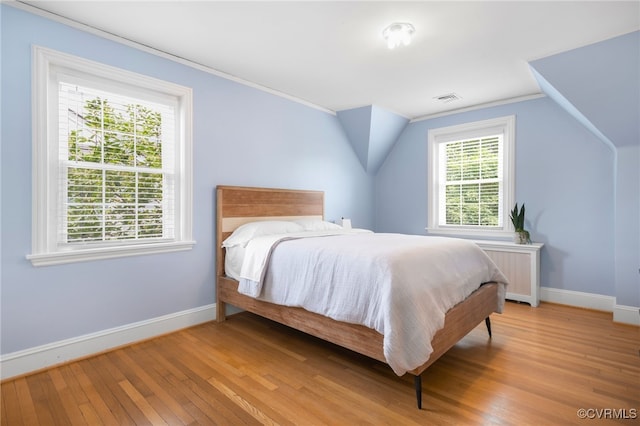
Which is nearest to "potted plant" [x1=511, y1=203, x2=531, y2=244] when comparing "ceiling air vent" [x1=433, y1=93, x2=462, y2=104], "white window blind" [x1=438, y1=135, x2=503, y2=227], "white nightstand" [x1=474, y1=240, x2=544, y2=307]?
"white nightstand" [x1=474, y1=240, x2=544, y2=307]

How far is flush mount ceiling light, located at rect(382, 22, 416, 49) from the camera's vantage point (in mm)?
2276

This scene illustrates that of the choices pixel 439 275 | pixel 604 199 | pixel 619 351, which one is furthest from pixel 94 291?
pixel 604 199

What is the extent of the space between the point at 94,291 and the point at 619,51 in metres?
4.45

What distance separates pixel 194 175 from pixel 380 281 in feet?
6.76

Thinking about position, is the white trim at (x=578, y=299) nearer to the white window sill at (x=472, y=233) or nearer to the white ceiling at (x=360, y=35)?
the white window sill at (x=472, y=233)

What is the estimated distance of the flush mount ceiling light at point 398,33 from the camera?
2276 mm

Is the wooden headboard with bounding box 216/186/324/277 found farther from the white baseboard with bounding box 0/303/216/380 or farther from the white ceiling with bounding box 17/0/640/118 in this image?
the white ceiling with bounding box 17/0/640/118

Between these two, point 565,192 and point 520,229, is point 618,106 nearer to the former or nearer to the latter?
point 565,192

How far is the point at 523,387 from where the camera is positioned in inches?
75.4

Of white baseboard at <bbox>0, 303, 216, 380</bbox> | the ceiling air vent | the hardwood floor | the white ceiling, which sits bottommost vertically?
the hardwood floor

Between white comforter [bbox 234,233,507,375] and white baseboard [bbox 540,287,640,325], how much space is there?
4.53 ft

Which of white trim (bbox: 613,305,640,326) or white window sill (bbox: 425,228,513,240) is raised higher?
white window sill (bbox: 425,228,513,240)

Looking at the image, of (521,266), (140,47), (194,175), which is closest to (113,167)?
(194,175)

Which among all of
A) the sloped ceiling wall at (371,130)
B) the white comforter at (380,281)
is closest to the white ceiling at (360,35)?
the sloped ceiling wall at (371,130)
